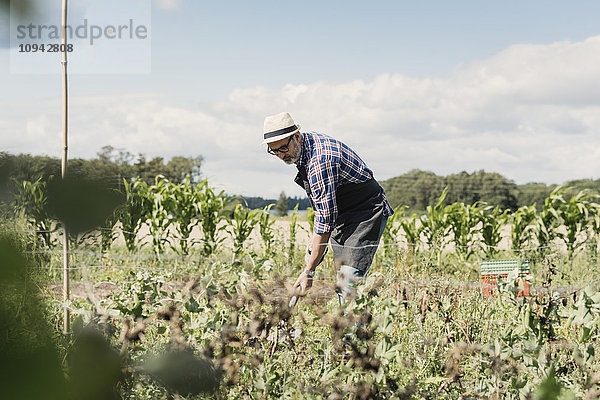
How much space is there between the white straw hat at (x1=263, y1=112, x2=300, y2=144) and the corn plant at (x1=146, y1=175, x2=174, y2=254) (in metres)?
3.58

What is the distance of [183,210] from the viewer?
267 inches

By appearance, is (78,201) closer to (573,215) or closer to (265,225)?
(265,225)

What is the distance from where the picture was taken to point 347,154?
3.29 m

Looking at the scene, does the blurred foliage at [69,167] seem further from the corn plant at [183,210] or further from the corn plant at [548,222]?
the corn plant at [548,222]

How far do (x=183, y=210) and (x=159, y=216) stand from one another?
1.03 feet

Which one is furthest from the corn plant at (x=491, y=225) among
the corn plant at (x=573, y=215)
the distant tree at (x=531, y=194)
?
the distant tree at (x=531, y=194)

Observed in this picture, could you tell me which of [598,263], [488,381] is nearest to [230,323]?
[488,381]

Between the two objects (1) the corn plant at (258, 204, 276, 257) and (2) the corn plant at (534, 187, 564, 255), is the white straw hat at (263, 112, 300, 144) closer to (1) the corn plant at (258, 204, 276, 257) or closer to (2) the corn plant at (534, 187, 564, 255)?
(1) the corn plant at (258, 204, 276, 257)

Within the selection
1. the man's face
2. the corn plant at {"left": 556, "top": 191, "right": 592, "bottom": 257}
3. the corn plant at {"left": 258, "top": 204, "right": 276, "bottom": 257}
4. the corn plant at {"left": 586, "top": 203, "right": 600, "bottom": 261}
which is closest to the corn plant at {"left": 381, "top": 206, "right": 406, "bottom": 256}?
the corn plant at {"left": 258, "top": 204, "right": 276, "bottom": 257}

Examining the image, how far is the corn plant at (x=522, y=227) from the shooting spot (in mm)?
6898

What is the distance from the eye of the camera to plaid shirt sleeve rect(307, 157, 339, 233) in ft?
10.2

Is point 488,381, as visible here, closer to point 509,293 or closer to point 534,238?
point 509,293

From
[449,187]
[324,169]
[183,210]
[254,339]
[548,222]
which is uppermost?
[449,187]

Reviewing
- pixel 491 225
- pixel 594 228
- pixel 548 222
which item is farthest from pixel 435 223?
pixel 594 228
